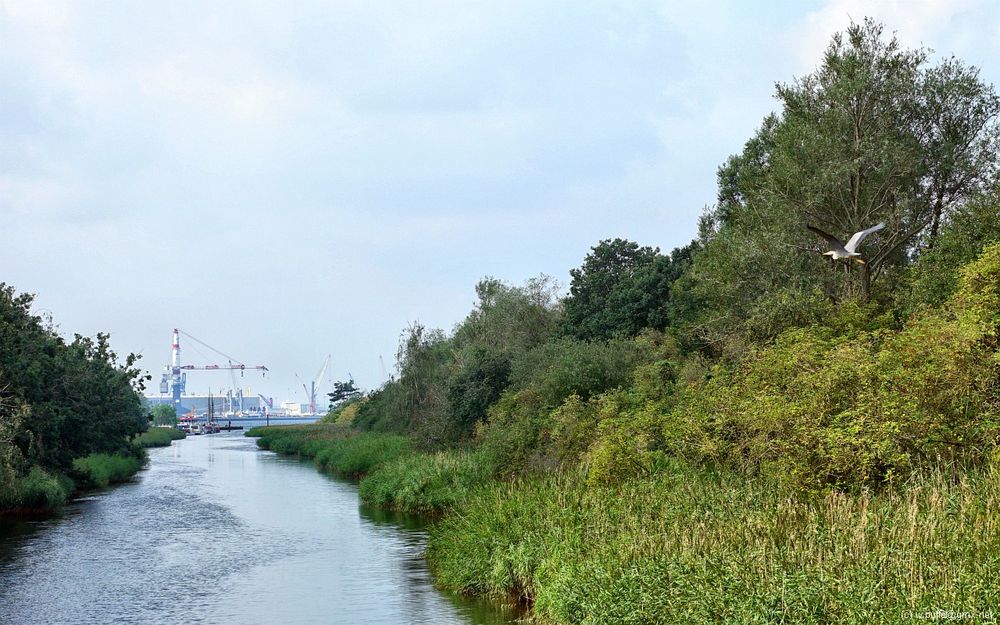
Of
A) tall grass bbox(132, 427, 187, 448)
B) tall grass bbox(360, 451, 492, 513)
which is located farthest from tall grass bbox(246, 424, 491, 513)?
tall grass bbox(132, 427, 187, 448)

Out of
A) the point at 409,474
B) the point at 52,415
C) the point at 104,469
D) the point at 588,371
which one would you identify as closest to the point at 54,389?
the point at 52,415

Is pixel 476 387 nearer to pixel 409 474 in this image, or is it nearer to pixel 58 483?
pixel 409 474

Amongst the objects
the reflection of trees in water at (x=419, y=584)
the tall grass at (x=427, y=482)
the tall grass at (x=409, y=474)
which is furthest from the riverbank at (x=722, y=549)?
the tall grass at (x=427, y=482)

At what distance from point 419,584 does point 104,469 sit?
41.5 m

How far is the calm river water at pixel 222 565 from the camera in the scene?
77.9 ft

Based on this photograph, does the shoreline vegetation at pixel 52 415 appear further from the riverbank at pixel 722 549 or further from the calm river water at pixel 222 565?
the riverbank at pixel 722 549

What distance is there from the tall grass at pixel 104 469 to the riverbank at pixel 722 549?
36.1 metres

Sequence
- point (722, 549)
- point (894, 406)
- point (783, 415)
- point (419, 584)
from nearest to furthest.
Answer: point (722, 549)
point (894, 406)
point (783, 415)
point (419, 584)

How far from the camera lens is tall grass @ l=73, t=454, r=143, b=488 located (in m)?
57.3

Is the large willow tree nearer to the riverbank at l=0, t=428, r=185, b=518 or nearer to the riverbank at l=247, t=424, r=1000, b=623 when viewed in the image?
the riverbank at l=247, t=424, r=1000, b=623

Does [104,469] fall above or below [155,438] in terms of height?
below

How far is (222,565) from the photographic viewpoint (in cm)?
3095

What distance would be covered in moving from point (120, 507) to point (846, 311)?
35149 mm

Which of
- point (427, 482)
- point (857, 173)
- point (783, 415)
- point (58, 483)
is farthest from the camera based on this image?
point (58, 483)
